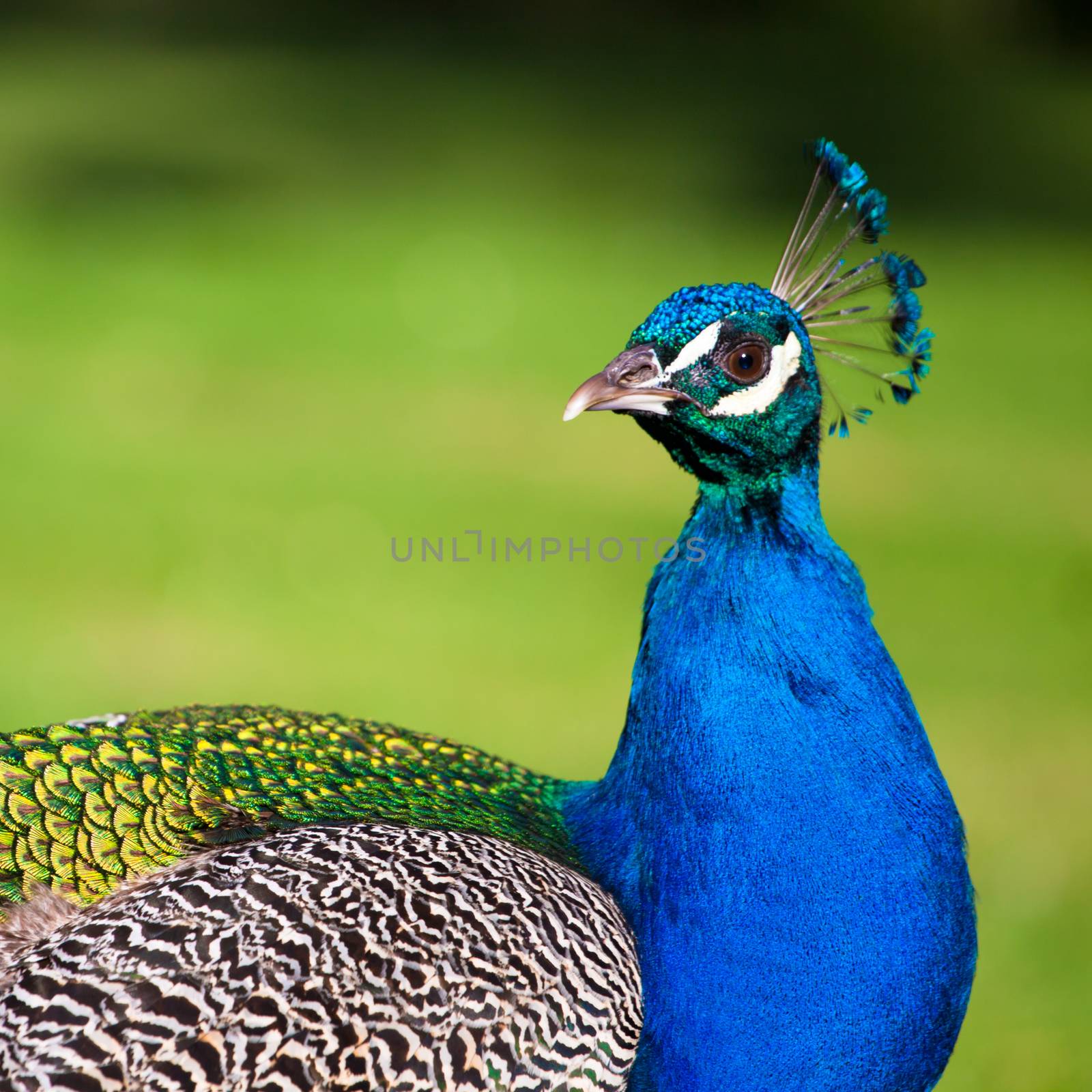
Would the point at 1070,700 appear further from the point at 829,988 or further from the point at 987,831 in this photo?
the point at 829,988

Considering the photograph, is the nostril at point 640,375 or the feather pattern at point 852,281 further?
the feather pattern at point 852,281

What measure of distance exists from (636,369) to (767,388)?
183 millimetres

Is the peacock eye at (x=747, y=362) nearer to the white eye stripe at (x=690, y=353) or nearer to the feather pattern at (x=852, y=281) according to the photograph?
the white eye stripe at (x=690, y=353)

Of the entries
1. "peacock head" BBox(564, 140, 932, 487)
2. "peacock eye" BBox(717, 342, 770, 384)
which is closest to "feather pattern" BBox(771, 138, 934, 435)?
"peacock head" BBox(564, 140, 932, 487)

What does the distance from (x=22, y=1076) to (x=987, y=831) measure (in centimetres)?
292

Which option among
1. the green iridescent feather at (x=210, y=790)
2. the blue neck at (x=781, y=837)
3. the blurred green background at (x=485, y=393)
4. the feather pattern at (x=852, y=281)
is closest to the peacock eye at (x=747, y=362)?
the blue neck at (x=781, y=837)

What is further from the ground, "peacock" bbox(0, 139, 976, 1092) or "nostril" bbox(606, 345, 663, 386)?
"nostril" bbox(606, 345, 663, 386)

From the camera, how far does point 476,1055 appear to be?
5.72 ft

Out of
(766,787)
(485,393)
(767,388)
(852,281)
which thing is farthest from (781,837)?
(485,393)

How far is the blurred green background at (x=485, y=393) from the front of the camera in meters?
4.79

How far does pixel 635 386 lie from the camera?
2.01 metres

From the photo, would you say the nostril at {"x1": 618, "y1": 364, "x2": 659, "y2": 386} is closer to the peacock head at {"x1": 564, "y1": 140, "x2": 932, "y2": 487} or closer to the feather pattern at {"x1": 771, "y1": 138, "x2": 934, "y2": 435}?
the peacock head at {"x1": 564, "y1": 140, "x2": 932, "y2": 487}

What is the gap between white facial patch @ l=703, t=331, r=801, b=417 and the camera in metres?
2.03

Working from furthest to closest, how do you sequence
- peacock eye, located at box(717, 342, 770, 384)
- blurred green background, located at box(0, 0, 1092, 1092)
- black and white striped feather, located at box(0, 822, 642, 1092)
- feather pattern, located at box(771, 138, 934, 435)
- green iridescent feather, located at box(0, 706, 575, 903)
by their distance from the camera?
blurred green background, located at box(0, 0, 1092, 1092)
feather pattern, located at box(771, 138, 934, 435)
peacock eye, located at box(717, 342, 770, 384)
green iridescent feather, located at box(0, 706, 575, 903)
black and white striped feather, located at box(0, 822, 642, 1092)
